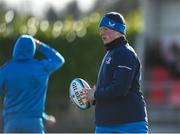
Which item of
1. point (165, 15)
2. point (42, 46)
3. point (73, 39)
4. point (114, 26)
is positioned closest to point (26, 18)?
point (73, 39)

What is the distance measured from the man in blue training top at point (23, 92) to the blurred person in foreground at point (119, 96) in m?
1.92

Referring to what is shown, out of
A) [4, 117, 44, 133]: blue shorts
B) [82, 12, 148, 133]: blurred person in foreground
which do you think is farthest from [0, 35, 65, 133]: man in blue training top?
[82, 12, 148, 133]: blurred person in foreground

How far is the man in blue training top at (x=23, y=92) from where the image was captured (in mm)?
10609

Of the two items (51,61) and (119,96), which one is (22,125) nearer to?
(51,61)

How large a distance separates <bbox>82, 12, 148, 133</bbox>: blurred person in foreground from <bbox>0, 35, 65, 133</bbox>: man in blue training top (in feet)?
6.30

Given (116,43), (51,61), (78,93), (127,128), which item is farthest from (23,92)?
Answer: (127,128)

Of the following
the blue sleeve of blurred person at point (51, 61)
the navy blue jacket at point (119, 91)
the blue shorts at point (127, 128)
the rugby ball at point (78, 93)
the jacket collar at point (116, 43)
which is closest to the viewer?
the navy blue jacket at point (119, 91)

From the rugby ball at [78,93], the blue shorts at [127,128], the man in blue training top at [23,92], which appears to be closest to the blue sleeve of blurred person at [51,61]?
the man in blue training top at [23,92]

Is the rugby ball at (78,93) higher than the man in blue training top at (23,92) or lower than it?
higher

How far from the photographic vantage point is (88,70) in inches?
927

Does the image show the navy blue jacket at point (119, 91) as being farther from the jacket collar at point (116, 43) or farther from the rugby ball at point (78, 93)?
the rugby ball at point (78, 93)

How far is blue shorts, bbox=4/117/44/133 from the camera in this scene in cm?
1064

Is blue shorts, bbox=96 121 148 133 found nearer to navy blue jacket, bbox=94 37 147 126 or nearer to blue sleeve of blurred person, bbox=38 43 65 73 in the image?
navy blue jacket, bbox=94 37 147 126

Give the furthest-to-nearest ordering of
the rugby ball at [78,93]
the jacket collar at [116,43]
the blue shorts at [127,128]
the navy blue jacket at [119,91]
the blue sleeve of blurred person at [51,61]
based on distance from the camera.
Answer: the blue sleeve of blurred person at [51,61] → the rugby ball at [78,93] → the jacket collar at [116,43] → the blue shorts at [127,128] → the navy blue jacket at [119,91]
